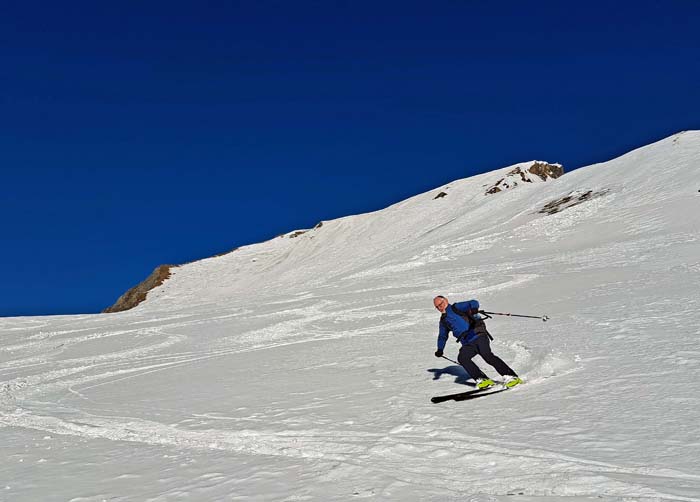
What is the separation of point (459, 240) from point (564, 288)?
69.3 ft

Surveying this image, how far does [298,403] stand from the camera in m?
10.5

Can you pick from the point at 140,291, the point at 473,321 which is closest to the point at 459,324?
the point at 473,321

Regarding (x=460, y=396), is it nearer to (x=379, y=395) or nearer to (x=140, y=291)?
(x=379, y=395)

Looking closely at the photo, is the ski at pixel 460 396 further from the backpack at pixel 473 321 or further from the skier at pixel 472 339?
the backpack at pixel 473 321

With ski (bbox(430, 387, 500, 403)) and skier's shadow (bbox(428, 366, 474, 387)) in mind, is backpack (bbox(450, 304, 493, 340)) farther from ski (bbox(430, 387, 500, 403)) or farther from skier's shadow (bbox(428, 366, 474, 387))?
ski (bbox(430, 387, 500, 403))

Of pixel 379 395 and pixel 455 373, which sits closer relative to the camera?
pixel 379 395

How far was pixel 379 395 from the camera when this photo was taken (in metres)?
10.4

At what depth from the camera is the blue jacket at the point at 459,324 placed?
11.0 m

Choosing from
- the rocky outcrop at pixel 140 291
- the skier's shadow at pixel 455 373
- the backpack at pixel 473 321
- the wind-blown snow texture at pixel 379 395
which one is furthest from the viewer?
the rocky outcrop at pixel 140 291

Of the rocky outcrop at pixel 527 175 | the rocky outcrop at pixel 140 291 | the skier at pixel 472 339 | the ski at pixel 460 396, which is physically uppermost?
the rocky outcrop at pixel 527 175

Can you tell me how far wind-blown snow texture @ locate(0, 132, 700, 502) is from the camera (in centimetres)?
→ 626

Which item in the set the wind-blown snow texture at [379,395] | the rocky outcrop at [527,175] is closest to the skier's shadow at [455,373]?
the wind-blown snow texture at [379,395]

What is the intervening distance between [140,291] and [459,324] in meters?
70.1

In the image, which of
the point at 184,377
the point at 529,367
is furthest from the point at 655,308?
the point at 184,377
